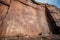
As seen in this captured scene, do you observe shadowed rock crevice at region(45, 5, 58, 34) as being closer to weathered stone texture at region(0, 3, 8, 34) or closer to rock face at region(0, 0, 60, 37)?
rock face at region(0, 0, 60, 37)

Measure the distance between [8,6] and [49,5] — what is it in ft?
2.11

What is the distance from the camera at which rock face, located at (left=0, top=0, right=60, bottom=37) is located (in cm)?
149

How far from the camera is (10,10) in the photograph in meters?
1.72

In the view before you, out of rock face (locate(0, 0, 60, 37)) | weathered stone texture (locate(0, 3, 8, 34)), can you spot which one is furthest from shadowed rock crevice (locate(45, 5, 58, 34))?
weathered stone texture (locate(0, 3, 8, 34))

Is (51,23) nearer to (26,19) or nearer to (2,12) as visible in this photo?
(26,19)

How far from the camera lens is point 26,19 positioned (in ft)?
5.46

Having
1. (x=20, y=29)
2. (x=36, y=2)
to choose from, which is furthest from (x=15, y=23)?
(x=36, y=2)

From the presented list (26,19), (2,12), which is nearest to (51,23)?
(26,19)

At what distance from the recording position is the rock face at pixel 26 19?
1486 millimetres

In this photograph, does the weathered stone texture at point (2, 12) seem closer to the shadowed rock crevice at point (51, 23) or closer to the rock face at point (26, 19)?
the rock face at point (26, 19)

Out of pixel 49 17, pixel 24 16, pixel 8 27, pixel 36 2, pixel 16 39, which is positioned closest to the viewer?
pixel 16 39

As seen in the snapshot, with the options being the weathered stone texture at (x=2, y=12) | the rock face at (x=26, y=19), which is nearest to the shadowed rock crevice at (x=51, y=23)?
the rock face at (x=26, y=19)

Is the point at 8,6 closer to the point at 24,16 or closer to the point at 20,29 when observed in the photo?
the point at 24,16

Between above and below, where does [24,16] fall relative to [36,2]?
below
